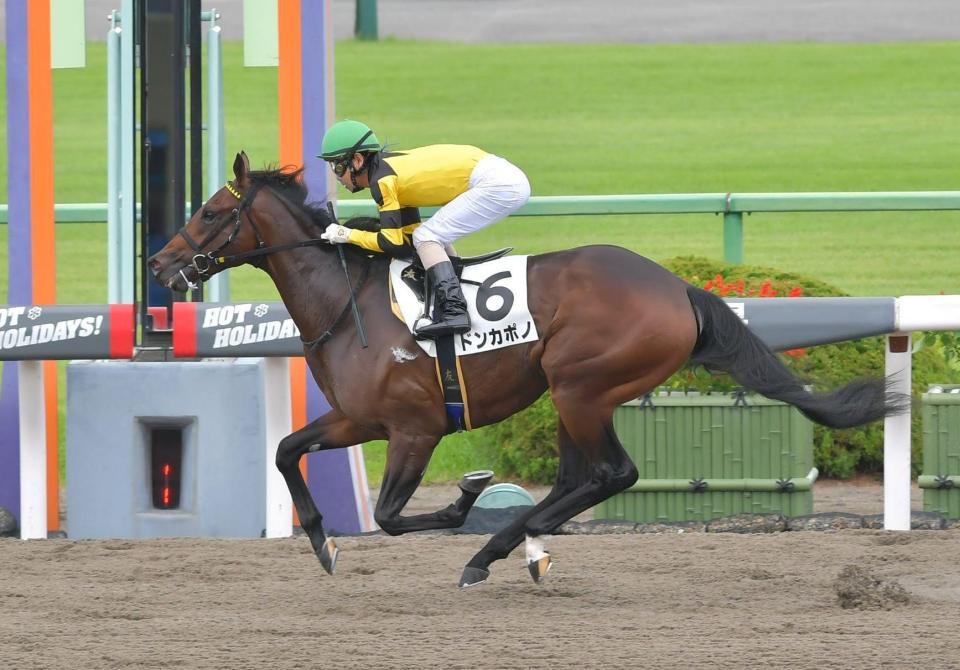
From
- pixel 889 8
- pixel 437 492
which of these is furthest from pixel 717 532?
pixel 889 8

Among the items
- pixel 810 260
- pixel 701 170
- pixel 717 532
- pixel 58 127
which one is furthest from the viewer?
pixel 58 127

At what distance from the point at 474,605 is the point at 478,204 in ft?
4.84

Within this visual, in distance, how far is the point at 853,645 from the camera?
5.11 metres

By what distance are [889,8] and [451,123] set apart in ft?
37.7

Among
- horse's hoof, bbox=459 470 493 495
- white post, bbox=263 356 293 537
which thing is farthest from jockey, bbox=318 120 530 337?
white post, bbox=263 356 293 537

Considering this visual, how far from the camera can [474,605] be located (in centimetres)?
589

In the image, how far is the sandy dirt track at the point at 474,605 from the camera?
5082 mm

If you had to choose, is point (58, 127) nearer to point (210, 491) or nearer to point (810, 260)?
point (810, 260)

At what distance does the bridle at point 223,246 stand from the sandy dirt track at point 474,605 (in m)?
1.21

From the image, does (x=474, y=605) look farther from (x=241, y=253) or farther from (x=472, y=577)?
(x=241, y=253)

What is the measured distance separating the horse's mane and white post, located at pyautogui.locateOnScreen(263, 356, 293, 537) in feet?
3.43

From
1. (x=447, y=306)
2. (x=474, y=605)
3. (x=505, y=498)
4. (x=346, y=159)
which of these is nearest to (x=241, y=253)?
(x=346, y=159)

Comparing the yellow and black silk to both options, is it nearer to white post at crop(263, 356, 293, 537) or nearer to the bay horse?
the bay horse

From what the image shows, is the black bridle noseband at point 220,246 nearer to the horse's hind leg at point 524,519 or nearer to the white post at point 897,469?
the horse's hind leg at point 524,519
